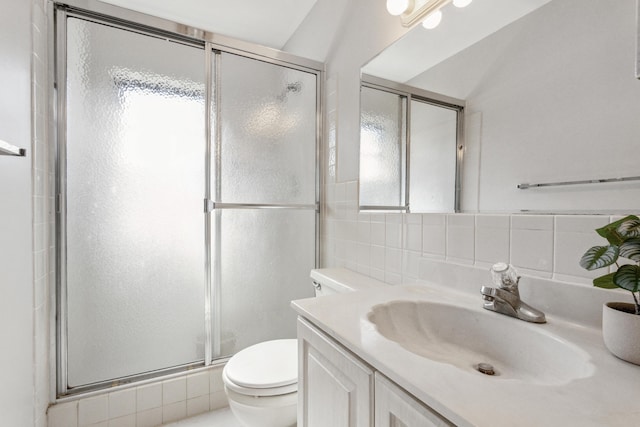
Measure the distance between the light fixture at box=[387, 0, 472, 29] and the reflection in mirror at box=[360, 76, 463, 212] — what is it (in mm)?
243

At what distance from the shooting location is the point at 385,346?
60 cm

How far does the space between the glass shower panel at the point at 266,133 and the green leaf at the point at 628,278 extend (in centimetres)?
151

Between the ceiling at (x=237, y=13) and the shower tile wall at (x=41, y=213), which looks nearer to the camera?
the shower tile wall at (x=41, y=213)

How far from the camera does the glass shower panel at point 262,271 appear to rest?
1671mm

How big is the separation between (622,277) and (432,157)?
732 millimetres

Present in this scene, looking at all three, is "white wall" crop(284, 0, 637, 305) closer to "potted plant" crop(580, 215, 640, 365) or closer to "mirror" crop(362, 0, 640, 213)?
"mirror" crop(362, 0, 640, 213)

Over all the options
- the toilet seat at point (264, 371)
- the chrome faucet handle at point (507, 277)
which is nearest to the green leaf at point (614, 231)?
the chrome faucet handle at point (507, 277)

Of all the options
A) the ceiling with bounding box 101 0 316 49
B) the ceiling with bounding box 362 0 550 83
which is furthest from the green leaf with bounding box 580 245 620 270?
the ceiling with bounding box 101 0 316 49

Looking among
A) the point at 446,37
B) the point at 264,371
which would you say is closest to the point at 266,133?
the point at 446,37

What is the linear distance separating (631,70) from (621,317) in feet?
1.78

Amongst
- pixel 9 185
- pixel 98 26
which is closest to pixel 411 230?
pixel 9 185

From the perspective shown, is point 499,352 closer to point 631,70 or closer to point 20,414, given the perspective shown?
point 631,70

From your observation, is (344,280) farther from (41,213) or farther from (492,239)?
(41,213)

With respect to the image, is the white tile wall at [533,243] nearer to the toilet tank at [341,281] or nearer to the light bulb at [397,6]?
the toilet tank at [341,281]
